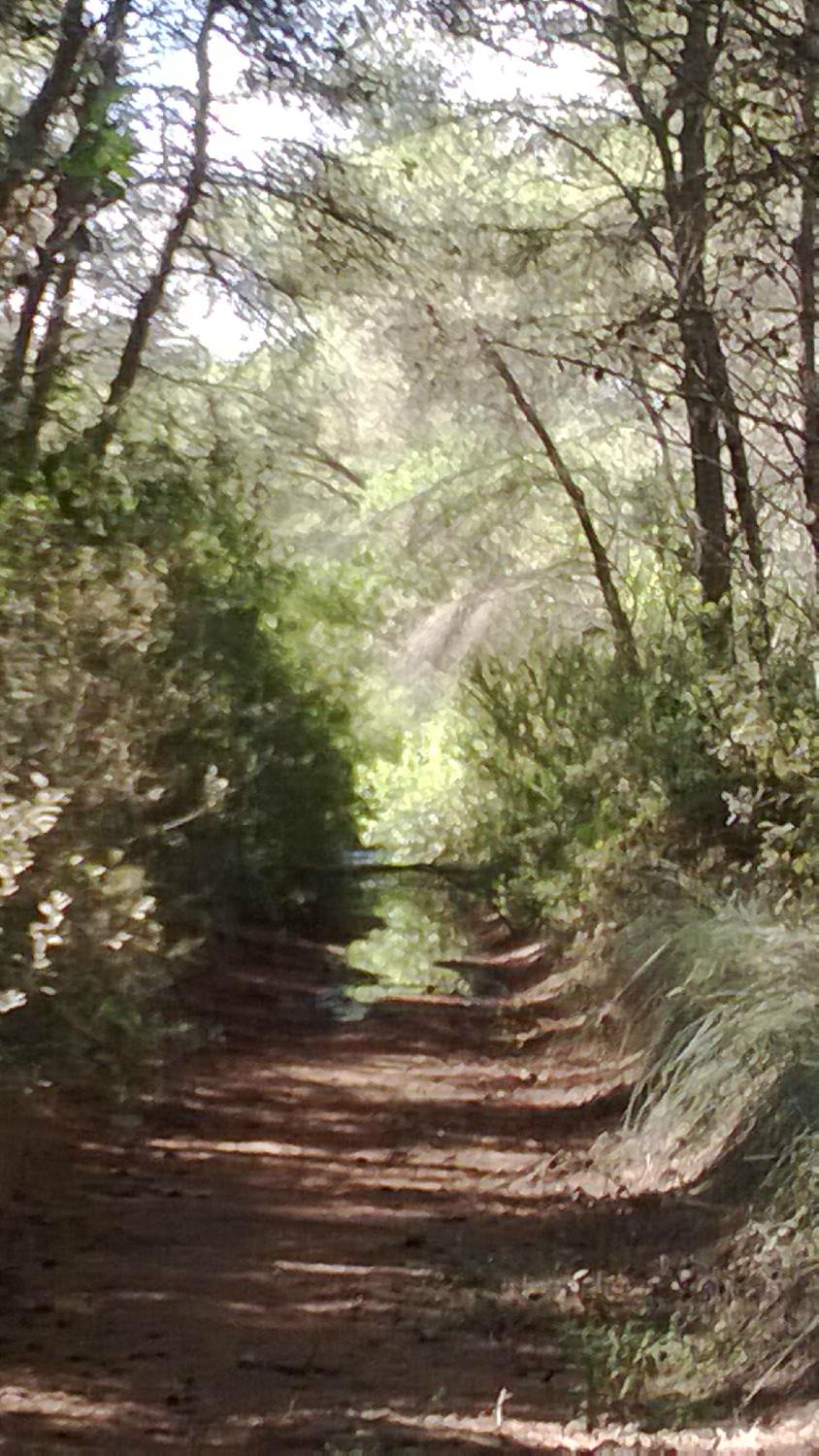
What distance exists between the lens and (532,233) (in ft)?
34.0

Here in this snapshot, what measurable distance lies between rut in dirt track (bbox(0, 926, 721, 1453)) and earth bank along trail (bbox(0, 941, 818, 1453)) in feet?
0.04

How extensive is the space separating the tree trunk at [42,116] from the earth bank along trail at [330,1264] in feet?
12.5

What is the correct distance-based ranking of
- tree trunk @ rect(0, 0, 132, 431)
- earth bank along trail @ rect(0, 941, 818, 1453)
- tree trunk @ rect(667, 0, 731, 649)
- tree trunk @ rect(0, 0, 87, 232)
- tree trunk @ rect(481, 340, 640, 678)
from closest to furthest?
earth bank along trail @ rect(0, 941, 818, 1453)
tree trunk @ rect(667, 0, 731, 649)
tree trunk @ rect(0, 0, 87, 232)
tree trunk @ rect(0, 0, 132, 431)
tree trunk @ rect(481, 340, 640, 678)

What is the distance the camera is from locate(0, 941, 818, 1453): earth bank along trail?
16.1 ft

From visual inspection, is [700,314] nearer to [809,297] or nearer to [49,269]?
[809,297]

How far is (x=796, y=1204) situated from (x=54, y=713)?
3440mm

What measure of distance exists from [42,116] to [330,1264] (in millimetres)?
4481

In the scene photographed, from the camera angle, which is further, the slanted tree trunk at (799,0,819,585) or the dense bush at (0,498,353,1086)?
the dense bush at (0,498,353,1086)

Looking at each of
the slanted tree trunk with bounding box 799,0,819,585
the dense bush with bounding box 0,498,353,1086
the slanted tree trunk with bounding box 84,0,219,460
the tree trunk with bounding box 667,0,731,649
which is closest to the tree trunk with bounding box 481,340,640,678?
the tree trunk with bounding box 667,0,731,649

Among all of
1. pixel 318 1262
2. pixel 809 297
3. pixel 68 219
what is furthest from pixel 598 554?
pixel 318 1262

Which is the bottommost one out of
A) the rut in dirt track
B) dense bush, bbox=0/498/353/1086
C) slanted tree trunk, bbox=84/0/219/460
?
the rut in dirt track

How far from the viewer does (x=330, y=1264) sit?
6336 millimetres

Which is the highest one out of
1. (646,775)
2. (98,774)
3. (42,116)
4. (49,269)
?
(42,116)

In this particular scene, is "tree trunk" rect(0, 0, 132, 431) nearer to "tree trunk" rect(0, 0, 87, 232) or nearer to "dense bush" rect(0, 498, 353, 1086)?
"tree trunk" rect(0, 0, 87, 232)
